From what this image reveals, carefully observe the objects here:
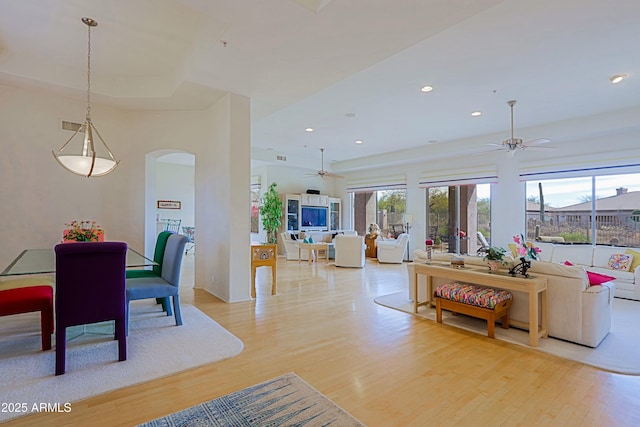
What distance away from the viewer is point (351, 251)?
25.6 feet

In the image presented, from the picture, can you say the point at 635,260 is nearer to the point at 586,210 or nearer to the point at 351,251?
the point at 586,210

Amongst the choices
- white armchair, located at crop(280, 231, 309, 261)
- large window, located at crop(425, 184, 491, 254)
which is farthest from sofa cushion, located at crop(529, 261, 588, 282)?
white armchair, located at crop(280, 231, 309, 261)

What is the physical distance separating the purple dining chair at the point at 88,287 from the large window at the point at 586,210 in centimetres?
778

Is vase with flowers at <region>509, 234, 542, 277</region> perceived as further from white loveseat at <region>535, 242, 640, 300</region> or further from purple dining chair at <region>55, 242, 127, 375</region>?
purple dining chair at <region>55, 242, 127, 375</region>

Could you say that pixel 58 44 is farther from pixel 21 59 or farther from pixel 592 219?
pixel 592 219

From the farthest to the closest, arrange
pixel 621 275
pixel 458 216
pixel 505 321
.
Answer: pixel 458 216
pixel 621 275
pixel 505 321

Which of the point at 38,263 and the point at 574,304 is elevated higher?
the point at 38,263

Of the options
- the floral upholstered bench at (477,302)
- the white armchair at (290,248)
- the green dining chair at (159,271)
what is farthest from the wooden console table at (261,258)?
the white armchair at (290,248)

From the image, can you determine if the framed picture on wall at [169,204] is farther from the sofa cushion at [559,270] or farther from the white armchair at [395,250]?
the sofa cushion at [559,270]

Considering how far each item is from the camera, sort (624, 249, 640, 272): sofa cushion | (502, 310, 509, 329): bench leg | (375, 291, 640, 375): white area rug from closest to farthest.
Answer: (375, 291, 640, 375): white area rug
(502, 310, 509, 329): bench leg
(624, 249, 640, 272): sofa cushion

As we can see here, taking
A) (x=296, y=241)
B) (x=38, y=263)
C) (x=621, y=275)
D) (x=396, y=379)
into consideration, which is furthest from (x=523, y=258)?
(x=296, y=241)

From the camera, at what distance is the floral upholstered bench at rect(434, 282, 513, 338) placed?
3.31 m

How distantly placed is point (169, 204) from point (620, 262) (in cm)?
1160

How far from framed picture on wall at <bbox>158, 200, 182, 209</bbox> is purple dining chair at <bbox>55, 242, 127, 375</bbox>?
8.48 meters
